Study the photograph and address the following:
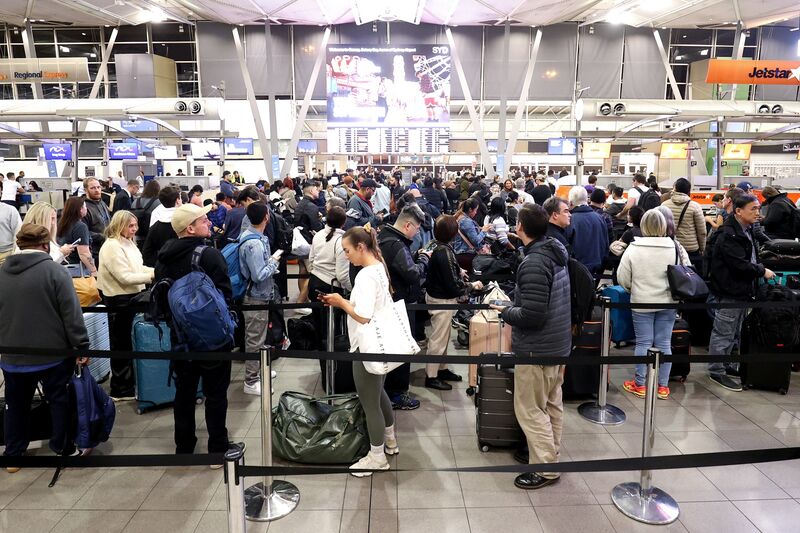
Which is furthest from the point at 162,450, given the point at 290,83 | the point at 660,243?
the point at 290,83

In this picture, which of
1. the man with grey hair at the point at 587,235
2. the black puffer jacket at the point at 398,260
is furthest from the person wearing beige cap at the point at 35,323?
the man with grey hair at the point at 587,235

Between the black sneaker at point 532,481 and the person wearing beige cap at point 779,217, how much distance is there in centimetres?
520

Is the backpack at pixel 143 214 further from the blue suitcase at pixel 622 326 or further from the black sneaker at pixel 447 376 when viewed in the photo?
the blue suitcase at pixel 622 326

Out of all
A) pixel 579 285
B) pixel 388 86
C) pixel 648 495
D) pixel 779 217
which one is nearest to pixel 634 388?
pixel 648 495

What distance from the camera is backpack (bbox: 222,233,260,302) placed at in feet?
15.8

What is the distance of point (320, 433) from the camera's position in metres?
3.72

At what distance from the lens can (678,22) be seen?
21.9 m

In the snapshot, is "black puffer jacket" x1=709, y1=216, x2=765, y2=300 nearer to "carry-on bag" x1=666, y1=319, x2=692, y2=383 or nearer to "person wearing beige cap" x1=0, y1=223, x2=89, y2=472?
"carry-on bag" x1=666, y1=319, x2=692, y2=383

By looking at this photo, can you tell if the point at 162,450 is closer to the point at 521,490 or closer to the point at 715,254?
the point at 521,490

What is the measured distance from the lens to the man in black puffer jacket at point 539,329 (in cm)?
325

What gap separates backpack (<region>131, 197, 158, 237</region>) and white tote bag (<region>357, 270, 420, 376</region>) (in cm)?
485

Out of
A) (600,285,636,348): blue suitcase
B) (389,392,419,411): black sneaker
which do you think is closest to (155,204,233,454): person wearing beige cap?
(389,392,419,411): black sneaker

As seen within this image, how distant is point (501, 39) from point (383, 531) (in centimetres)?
2324

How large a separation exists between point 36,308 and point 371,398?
217 cm
